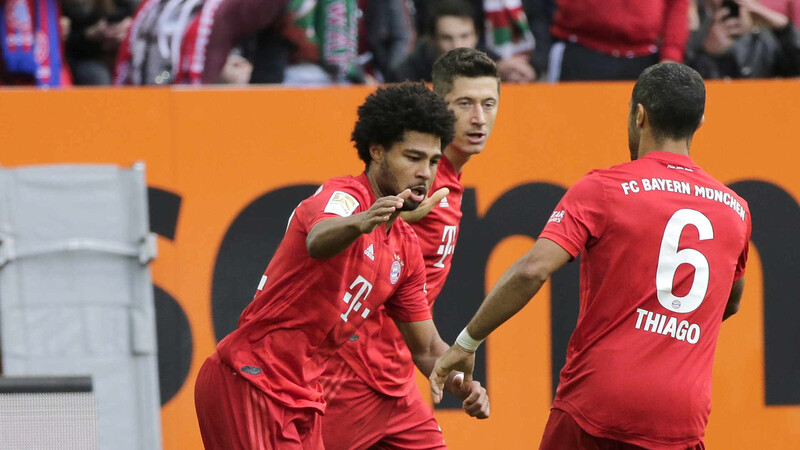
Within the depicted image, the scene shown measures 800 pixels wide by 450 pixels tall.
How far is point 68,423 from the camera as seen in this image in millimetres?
5008

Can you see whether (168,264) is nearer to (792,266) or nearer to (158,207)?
(158,207)

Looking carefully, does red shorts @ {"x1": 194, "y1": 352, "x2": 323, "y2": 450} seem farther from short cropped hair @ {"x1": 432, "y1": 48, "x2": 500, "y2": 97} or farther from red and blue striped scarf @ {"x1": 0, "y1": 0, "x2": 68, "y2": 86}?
red and blue striped scarf @ {"x1": 0, "y1": 0, "x2": 68, "y2": 86}

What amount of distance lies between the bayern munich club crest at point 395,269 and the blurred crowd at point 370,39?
3.12 m

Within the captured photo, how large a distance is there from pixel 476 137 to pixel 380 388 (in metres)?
1.36

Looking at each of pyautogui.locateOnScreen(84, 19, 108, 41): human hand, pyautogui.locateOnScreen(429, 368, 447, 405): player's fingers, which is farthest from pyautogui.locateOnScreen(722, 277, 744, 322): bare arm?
pyautogui.locateOnScreen(84, 19, 108, 41): human hand

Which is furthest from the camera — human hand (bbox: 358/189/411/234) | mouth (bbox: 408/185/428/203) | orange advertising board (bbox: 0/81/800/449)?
orange advertising board (bbox: 0/81/800/449)

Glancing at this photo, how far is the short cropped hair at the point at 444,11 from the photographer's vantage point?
7.71m

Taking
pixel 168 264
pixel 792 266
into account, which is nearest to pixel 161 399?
pixel 168 264

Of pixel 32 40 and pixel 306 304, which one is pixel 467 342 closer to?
pixel 306 304

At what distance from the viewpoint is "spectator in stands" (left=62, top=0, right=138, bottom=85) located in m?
7.54

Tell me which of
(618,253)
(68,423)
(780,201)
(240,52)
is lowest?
(68,423)

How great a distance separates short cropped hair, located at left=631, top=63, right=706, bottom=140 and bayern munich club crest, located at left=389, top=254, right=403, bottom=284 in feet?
3.74

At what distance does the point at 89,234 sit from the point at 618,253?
354 centimetres

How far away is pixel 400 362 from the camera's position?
5520 millimetres
